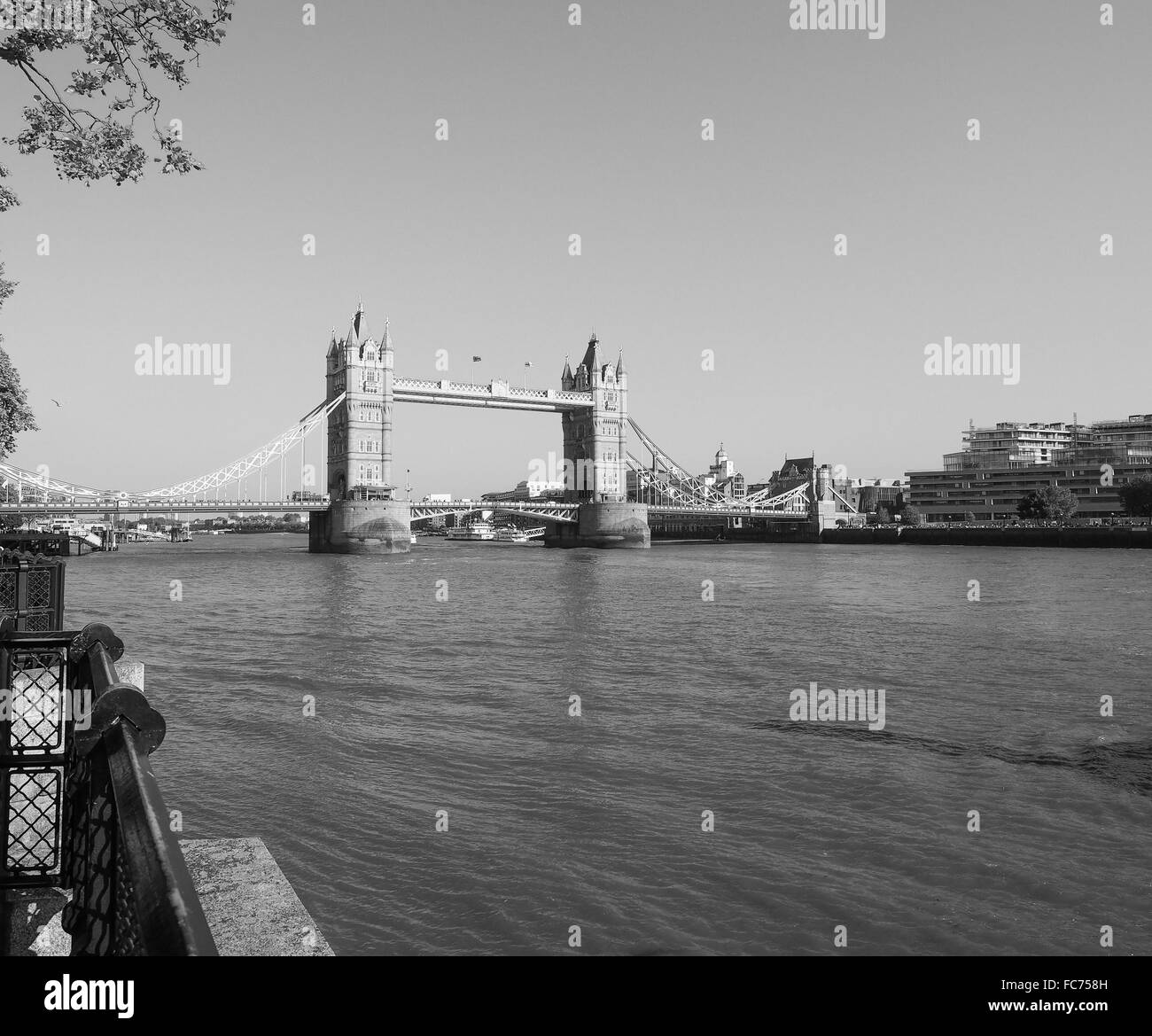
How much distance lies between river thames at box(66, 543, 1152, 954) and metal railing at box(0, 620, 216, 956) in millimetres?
2602

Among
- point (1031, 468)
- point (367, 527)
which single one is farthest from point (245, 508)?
point (1031, 468)

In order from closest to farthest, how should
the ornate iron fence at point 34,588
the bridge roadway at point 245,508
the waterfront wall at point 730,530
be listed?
the ornate iron fence at point 34,588, the bridge roadway at point 245,508, the waterfront wall at point 730,530

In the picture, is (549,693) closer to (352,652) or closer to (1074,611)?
(352,652)

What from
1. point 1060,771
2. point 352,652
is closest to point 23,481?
point 352,652

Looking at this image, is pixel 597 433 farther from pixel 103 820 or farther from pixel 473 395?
pixel 103 820

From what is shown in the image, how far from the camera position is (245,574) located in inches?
1874

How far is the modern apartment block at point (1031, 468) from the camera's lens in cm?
11088

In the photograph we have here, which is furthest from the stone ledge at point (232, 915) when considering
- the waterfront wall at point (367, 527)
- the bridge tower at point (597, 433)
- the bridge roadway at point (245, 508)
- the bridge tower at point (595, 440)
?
the bridge tower at point (597, 433)

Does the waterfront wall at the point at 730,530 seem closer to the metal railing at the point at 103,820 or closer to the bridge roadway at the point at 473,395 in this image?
the bridge roadway at the point at 473,395

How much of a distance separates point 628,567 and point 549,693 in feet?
140

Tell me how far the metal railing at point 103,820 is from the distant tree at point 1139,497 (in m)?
96.3

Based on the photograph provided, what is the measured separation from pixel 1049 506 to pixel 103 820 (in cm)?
10255
